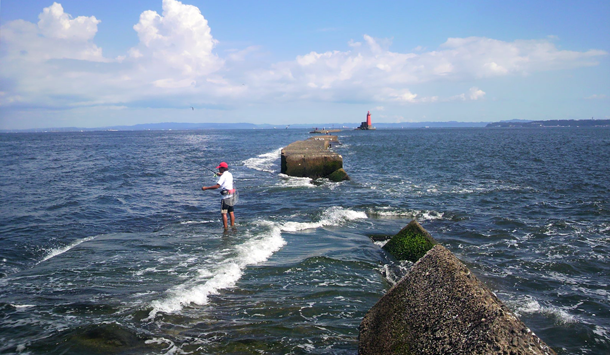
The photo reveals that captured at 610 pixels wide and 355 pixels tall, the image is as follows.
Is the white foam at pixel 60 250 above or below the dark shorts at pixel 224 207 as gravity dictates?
below

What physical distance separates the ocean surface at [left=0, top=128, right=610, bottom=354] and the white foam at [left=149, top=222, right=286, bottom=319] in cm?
4

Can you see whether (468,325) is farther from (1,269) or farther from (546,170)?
(546,170)

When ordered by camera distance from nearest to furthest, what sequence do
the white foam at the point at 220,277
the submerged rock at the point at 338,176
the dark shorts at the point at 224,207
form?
1. the white foam at the point at 220,277
2. the dark shorts at the point at 224,207
3. the submerged rock at the point at 338,176

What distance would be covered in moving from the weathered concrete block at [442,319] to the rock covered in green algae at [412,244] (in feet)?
14.6

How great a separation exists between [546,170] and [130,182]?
80.8 feet

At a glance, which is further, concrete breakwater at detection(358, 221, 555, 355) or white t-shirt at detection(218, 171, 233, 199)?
white t-shirt at detection(218, 171, 233, 199)

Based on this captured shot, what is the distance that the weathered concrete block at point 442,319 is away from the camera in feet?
9.80

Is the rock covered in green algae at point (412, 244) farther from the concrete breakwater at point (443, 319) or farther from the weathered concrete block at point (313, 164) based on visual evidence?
the weathered concrete block at point (313, 164)

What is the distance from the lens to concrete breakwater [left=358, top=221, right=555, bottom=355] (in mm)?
2988

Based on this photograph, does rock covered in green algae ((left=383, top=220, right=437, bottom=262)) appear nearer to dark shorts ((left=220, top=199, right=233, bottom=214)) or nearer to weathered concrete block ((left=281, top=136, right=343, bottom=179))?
dark shorts ((left=220, top=199, right=233, bottom=214))

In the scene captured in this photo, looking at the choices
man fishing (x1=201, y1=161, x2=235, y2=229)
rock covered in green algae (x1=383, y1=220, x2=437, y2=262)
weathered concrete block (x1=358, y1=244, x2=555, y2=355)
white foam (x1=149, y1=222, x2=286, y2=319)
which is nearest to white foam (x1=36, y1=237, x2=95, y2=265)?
man fishing (x1=201, y1=161, x2=235, y2=229)

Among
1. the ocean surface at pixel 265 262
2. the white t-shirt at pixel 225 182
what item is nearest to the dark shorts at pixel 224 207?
the white t-shirt at pixel 225 182

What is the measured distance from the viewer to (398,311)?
3910 mm

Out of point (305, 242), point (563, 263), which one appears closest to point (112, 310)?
point (305, 242)
